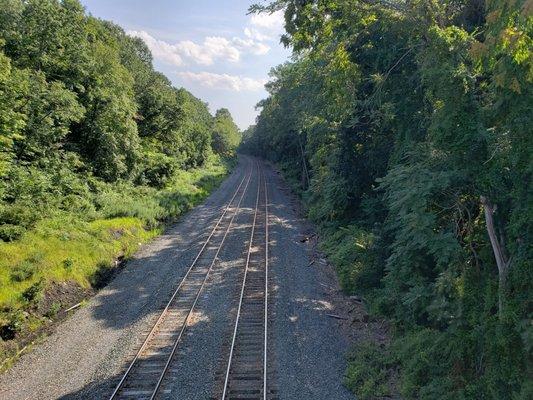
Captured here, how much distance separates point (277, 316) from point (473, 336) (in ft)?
22.4

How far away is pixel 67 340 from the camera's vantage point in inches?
→ 519

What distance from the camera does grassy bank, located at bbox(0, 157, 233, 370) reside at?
13.8 meters

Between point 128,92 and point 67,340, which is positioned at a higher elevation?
A: point 128,92

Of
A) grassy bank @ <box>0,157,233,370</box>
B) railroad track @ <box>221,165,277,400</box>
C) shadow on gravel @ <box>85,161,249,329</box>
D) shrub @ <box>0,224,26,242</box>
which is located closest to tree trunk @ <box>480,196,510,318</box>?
railroad track @ <box>221,165,277,400</box>

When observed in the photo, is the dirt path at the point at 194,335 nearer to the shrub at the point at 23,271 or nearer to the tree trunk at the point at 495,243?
the shrub at the point at 23,271

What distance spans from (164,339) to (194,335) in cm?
93

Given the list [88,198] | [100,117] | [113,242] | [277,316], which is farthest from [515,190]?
[100,117]

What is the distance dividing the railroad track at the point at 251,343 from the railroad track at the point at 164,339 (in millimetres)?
Result: 1729

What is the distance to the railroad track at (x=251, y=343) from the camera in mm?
10661

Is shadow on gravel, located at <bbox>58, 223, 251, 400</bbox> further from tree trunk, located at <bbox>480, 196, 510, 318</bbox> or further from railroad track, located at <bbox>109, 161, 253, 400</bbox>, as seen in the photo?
tree trunk, located at <bbox>480, 196, 510, 318</bbox>

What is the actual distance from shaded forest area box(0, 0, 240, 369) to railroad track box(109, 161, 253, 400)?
12.6 feet

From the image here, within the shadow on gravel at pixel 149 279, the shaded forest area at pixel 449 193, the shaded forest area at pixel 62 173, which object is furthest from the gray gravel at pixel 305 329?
the shaded forest area at pixel 62 173

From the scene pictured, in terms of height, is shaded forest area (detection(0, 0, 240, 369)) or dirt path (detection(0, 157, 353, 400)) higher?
shaded forest area (detection(0, 0, 240, 369))

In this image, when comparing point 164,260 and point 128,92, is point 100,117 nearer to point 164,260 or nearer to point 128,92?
point 128,92
